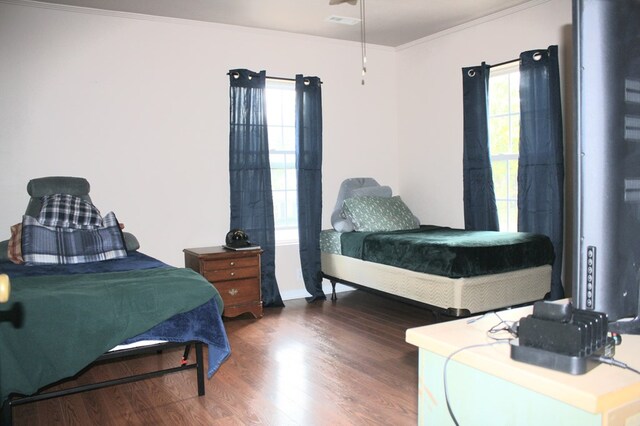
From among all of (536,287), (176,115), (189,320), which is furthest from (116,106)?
(536,287)

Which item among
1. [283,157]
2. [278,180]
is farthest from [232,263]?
[283,157]

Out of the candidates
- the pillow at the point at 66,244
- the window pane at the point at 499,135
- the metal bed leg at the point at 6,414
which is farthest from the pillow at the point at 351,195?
the metal bed leg at the point at 6,414

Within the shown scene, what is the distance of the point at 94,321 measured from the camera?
2.42 meters

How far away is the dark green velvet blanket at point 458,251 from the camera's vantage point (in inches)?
147

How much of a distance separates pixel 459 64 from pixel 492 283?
237 cm

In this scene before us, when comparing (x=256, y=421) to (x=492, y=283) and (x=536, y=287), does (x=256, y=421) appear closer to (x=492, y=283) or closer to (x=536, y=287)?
(x=492, y=283)

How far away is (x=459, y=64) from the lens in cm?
518

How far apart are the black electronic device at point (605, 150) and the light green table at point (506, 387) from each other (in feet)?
0.60


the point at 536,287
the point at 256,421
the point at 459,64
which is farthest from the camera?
the point at 459,64

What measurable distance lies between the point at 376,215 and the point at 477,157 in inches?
42.0

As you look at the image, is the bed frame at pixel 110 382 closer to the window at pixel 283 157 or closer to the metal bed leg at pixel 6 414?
the metal bed leg at pixel 6 414

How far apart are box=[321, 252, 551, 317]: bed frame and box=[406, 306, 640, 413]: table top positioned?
7.88 feet

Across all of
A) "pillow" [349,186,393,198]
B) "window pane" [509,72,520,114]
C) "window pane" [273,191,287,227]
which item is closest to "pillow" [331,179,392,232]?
"pillow" [349,186,393,198]

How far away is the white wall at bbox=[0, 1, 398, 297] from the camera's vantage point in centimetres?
417
